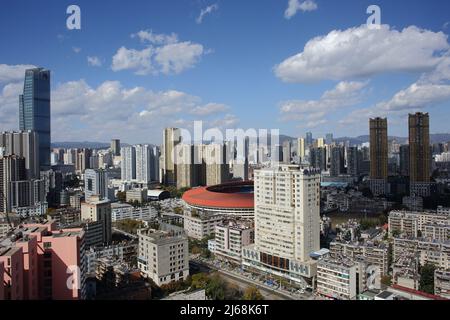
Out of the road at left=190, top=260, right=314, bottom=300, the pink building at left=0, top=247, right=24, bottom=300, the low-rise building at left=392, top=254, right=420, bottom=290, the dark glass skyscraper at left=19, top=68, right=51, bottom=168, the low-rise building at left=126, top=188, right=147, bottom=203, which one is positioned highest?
the dark glass skyscraper at left=19, top=68, right=51, bottom=168

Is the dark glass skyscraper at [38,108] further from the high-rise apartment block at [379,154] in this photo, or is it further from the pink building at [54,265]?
the pink building at [54,265]

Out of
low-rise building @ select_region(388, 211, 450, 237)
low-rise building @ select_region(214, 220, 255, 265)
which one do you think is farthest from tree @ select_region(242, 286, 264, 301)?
low-rise building @ select_region(388, 211, 450, 237)

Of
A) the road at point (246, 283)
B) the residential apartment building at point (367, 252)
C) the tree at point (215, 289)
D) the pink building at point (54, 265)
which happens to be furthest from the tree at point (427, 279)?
the pink building at point (54, 265)

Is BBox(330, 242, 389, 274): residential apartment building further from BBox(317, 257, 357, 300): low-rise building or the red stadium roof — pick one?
the red stadium roof

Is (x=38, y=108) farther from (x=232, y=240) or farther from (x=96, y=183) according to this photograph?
(x=232, y=240)
